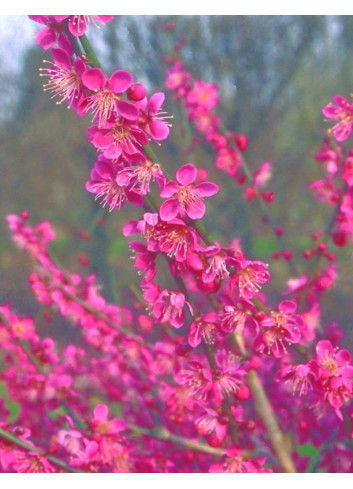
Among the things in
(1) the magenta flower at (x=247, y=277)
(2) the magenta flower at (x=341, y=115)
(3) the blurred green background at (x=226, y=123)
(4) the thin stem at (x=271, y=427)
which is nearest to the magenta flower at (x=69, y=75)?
(1) the magenta flower at (x=247, y=277)

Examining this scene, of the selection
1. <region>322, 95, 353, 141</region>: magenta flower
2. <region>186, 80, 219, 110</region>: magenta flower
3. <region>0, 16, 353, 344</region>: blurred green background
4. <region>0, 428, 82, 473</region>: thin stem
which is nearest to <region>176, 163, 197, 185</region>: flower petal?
<region>322, 95, 353, 141</region>: magenta flower

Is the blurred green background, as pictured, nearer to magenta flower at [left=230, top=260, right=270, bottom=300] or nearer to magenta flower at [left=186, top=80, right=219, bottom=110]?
magenta flower at [left=186, top=80, right=219, bottom=110]

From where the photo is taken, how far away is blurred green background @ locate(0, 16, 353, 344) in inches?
86.0

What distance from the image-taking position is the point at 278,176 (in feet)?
9.61

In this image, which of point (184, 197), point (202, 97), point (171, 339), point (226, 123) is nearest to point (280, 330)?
point (184, 197)

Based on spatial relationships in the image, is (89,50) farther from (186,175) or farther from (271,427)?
(271,427)

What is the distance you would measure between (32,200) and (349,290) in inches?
73.8

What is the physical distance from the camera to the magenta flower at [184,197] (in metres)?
0.65

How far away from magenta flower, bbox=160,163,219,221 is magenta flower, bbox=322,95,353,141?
0.32m

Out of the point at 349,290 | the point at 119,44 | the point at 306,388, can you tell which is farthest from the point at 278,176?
the point at 306,388

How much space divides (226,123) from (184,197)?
201 centimetres

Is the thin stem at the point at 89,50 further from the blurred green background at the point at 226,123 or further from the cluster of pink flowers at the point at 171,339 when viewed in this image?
the blurred green background at the point at 226,123

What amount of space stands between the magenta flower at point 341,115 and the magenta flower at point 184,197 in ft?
1.04

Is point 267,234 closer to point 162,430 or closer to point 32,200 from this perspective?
point 32,200
